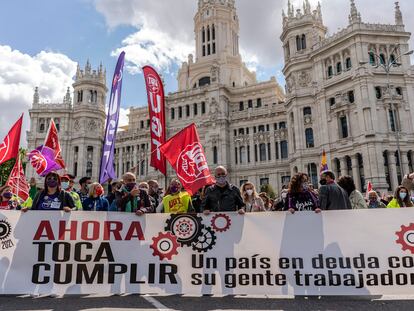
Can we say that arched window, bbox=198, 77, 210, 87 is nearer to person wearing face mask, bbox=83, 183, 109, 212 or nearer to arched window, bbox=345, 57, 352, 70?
arched window, bbox=345, 57, 352, 70

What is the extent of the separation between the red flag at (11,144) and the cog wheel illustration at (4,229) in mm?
5941

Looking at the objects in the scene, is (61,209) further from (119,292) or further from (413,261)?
(413,261)

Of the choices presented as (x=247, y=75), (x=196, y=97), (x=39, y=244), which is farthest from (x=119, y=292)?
(x=247, y=75)

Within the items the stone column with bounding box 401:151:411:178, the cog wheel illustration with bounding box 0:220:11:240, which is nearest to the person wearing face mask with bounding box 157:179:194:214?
the cog wheel illustration with bounding box 0:220:11:240

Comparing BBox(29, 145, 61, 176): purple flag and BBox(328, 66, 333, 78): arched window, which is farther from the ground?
BBox(328, 66, 333, 78): arched window

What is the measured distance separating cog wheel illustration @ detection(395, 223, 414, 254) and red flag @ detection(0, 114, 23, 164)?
1195 cm

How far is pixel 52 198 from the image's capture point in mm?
7637

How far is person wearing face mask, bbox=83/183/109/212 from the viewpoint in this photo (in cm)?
878

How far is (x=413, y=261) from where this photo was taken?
671 centimetres

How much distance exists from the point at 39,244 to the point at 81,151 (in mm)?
55662

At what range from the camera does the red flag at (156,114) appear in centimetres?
1144

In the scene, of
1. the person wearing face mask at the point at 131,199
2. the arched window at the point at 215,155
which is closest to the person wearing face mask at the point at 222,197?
the person wearing face mask at the point at 131,199

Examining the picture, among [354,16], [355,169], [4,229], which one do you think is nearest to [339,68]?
[354,16]

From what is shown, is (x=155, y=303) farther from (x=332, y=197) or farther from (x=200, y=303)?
(x=332, y=197)
